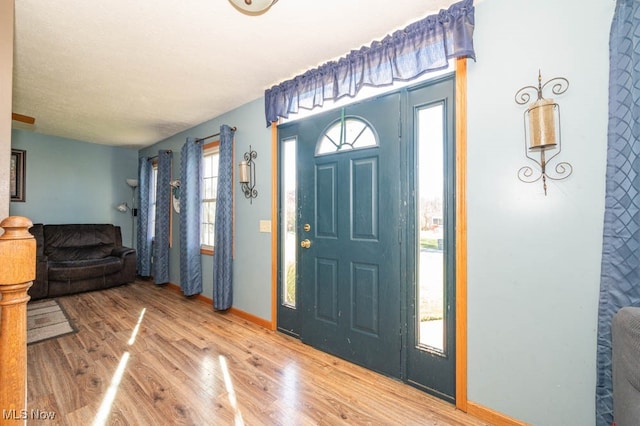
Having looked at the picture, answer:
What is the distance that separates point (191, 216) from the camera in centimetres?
380

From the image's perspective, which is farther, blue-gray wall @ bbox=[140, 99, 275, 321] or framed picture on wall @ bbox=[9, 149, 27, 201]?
framed picture on wall @ bbox=[9, 149, 27, 201]

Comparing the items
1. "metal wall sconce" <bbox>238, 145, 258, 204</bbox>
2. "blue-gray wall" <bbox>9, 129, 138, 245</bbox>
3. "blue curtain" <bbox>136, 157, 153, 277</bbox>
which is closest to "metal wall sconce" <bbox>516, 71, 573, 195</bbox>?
"metal wall sconce" <bbox>238, 145, 258, 204</bbox>

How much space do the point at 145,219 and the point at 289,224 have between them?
3645 mm

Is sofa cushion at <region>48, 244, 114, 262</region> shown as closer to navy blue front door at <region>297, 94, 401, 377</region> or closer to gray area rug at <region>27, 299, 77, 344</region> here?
gray area rug at <region>27, 299, 77, 344</region>

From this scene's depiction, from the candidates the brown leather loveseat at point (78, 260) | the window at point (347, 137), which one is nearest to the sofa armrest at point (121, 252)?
the brown leather loveseat at point (78, 260)

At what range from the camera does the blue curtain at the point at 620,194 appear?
1.19m

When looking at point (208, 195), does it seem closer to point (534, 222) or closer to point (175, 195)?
point (175, 195)

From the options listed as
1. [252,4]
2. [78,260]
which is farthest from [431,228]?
[78,260]

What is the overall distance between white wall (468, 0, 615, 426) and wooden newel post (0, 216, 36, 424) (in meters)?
1.94

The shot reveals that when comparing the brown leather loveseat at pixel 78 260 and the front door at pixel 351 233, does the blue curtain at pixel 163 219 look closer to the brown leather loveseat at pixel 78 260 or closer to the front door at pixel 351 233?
the brown leather loveseat at pixel 78 260

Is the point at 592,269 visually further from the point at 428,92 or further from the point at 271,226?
the point at 271,226

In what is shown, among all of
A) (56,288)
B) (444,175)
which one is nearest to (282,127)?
(444,175)

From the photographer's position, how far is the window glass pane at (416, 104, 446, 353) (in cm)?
184

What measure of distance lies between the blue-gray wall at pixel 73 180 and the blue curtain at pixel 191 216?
97.9 inches
